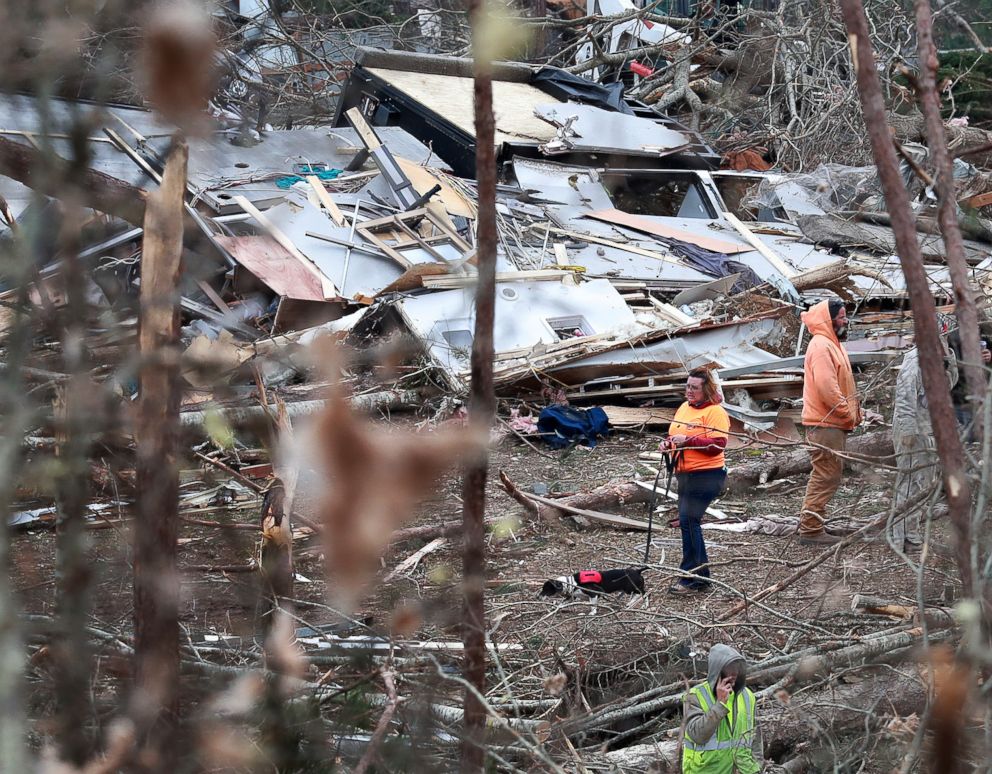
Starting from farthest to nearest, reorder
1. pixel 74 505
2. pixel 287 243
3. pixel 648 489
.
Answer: pixel 287 243 → pixel 648 489 → pixel 74 505

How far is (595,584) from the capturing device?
6.07 metres

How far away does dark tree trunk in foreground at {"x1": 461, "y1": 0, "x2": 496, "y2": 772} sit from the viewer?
2.22 meters

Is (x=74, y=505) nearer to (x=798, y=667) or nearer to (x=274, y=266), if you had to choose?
(x=798, y=667)

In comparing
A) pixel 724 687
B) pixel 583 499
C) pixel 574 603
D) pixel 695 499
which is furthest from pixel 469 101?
pixel 724 687

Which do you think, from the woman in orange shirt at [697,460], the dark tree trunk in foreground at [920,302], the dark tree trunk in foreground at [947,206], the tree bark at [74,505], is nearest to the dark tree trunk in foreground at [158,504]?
the tree bark at [74,505]

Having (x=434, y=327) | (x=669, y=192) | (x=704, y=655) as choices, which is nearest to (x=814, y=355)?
(x=704, y=655)

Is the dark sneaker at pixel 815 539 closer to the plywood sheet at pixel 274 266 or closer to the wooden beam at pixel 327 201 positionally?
the plywood sheet at pixel 274 266

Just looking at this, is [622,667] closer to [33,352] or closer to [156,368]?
[33,352]

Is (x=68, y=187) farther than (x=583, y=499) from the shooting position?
No

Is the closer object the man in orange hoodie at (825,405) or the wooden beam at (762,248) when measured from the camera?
the man in orange hoodie at (825,405)

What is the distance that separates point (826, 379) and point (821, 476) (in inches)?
25.8

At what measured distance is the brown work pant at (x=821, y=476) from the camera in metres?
6.95

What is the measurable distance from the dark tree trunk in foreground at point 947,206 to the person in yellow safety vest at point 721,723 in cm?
195

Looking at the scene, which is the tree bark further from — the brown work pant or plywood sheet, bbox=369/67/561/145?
plywood sheet, bbox=369/67/561/145
